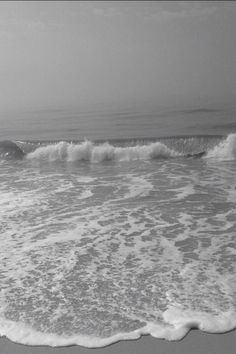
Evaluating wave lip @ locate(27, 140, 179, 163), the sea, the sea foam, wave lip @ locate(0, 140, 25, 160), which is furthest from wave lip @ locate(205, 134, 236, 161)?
the sea foam

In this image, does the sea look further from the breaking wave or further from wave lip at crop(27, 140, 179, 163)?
wave lip at crop(27, 140, 179, 163)

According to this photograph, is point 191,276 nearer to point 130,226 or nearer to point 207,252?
point 207,252

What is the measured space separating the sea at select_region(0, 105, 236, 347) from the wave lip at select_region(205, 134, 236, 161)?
1298mm

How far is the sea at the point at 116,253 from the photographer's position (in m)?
3.78

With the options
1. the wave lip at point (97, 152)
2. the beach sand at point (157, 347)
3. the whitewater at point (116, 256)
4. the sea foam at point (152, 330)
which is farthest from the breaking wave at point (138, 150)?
the beach sand at point (157, 347)

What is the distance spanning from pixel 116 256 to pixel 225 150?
36.0ft

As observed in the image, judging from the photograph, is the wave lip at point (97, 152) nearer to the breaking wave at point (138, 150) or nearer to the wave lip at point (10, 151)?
the breaking wave at point (138, 150)

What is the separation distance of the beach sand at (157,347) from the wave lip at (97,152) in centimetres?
1260

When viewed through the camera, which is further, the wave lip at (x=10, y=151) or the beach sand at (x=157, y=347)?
the wave lip at (x=10, y=151)

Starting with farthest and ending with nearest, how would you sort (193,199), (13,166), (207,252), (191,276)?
1. (13,166)
2. (193,199)
3. (207,252)
4. (191,276)

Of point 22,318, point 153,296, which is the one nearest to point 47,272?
point 22,318

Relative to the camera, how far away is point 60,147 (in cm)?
1794

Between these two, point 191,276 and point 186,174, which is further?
point 186,174

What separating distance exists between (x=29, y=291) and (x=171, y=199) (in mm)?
4777
